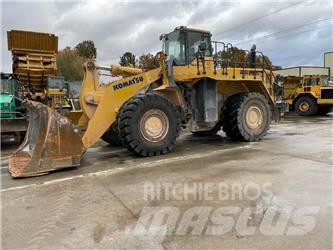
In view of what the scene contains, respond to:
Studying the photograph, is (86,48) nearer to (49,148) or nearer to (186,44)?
(186,44)

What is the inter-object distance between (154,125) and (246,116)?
2.73 m

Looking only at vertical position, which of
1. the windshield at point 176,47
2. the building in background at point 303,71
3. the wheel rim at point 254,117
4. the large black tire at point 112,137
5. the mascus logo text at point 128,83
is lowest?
the large black tire at point 112,137

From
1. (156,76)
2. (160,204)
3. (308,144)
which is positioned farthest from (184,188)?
(308,144)

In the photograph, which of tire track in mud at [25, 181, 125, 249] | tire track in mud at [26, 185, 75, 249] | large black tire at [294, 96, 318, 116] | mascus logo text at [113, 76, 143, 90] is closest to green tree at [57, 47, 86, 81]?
large black tire at [294, 96, 318, 116]

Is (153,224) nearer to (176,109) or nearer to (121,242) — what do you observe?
(121,242)

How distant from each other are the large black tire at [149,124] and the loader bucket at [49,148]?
1028 mm

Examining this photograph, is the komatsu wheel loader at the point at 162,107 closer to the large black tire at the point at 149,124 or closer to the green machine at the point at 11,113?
the large black tire at the point at 149,124

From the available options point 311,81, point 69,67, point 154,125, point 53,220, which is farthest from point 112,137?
point 69,67

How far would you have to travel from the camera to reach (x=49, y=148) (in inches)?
239

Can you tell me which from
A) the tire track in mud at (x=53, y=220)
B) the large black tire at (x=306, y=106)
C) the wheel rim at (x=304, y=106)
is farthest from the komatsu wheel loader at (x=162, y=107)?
the wheel rim at (x=304, y=106)

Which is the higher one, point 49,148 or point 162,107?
point 162,107

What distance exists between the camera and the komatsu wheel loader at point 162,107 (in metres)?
6.23

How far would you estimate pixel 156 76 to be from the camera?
7910 mm

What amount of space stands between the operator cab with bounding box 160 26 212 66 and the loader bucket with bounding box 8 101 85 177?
3378mm
